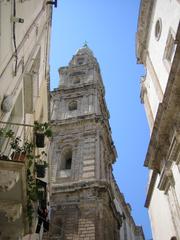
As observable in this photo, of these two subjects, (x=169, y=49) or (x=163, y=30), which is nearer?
(x=169, y=49)

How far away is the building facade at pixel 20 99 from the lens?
4836mm

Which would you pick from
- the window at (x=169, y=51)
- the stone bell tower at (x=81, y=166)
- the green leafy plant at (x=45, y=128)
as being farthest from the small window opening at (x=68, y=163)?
the green leafy plant at (x=45, y=128)

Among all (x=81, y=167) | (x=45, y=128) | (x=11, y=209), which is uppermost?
(x=81, y=167)

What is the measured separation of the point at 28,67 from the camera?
30.9 ft

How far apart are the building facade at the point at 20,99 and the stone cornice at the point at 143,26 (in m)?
4.42

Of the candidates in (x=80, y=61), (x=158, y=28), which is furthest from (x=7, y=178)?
(x=80, y=61)

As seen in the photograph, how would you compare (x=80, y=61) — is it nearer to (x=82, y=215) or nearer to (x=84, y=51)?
(x=84, y=51)

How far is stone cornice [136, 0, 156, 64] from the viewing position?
13.3 m

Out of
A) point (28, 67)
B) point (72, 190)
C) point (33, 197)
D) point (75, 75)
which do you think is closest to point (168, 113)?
point (28, 67)

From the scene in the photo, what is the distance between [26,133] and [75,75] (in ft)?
76.8

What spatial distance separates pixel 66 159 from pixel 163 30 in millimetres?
13820

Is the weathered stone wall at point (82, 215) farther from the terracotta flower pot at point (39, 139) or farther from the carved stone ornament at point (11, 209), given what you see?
the carved stone ornament at point (11, 209)

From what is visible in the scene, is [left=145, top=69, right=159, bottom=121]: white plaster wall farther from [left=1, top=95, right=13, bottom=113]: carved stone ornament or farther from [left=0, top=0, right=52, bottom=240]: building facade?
[left=1, top=95, right=13, bottom=113]: carved stone ornament

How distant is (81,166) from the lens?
2009 cm
